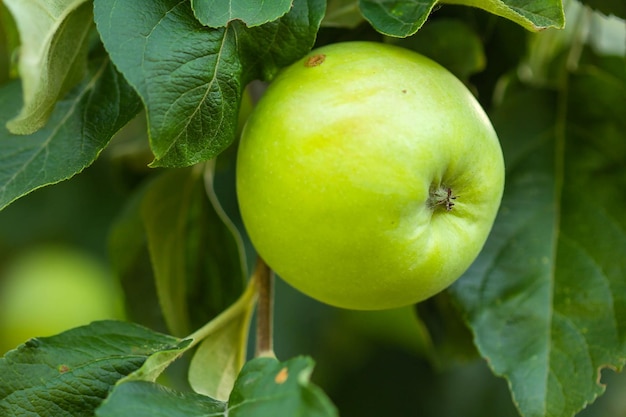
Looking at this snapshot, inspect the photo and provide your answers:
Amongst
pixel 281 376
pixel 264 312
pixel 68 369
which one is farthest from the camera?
pixel 264 312

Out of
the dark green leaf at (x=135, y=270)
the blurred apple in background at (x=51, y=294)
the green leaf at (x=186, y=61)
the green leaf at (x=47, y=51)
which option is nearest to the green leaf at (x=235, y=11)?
the green leaf at (x=186, y=61)

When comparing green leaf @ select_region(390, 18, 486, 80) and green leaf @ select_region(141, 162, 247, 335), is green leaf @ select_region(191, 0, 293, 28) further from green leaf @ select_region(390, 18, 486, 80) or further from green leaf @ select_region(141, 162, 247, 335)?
green leaf @ select_region(141, 162, 247, 335)

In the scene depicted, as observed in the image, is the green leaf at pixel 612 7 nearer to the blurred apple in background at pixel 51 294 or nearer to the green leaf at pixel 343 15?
the green leaf at pixel 343 15

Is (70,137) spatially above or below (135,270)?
above

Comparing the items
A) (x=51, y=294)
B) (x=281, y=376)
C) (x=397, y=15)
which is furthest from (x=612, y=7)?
(x=51, y=294)

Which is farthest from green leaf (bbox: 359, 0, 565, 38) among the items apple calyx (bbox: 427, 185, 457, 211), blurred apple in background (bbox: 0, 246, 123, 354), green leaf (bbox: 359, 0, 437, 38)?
blurred apple in background (bbox: 0, 246, 123, 354)

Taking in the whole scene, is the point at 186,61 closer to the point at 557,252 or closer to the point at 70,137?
the point at 70,137

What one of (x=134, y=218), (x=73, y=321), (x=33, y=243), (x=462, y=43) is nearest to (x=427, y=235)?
(x=462, y=43)
